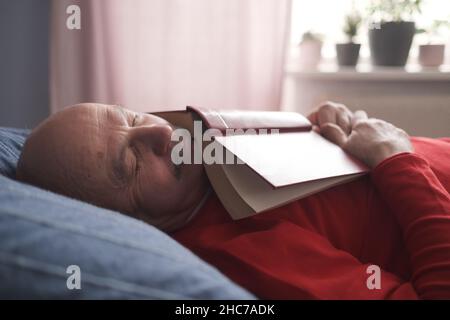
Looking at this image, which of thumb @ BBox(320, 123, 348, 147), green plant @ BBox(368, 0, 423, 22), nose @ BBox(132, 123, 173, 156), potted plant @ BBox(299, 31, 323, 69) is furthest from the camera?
potted plant @ BBox(299, 31, 323, 69)

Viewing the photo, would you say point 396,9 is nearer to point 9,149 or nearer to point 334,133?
point 334,133

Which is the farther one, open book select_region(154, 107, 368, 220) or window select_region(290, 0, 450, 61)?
window select_region(290, 0, 450, 61)

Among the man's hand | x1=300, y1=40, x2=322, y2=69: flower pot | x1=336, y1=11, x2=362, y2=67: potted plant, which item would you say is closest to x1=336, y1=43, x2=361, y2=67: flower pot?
x1=336, y1=11, x2=362, y2=67: potted plant

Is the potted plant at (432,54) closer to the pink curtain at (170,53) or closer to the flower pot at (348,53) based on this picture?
the flower pot at (348,53)

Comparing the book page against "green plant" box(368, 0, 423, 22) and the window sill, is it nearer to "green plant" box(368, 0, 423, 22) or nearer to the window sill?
the window sill

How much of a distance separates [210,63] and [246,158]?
3.76 feet

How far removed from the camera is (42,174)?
2.22ft

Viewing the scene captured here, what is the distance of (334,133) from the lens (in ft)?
2.83

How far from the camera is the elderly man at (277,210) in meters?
0.61

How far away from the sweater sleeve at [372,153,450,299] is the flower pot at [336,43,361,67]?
1075 millimetres

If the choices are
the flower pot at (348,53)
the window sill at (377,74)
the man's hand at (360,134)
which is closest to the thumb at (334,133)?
the man's hand at (360,134)

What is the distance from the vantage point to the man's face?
665mm
